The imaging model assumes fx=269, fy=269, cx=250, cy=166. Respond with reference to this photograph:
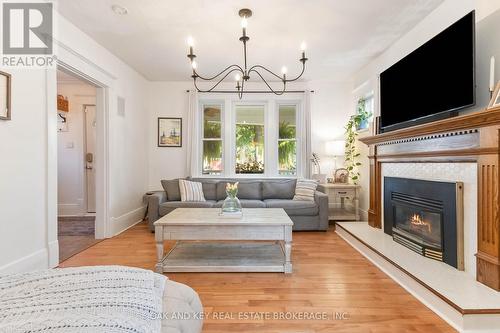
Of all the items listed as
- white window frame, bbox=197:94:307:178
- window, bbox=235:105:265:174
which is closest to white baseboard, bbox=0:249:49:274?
white window frame, bbox=197:94:307:178

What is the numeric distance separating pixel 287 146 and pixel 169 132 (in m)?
2.34

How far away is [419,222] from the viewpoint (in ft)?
9.21

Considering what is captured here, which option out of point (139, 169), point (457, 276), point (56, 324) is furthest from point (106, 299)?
point (139, 169)

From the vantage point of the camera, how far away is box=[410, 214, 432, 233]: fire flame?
2.67m

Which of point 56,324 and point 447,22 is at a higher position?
point 447,22

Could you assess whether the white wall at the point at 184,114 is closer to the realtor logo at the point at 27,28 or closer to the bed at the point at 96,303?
the realtor logo at the point at 27,28

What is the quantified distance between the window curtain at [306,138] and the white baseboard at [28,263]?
3.98 metres

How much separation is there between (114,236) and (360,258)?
3.30 meters

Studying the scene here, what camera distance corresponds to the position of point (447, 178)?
244 cm

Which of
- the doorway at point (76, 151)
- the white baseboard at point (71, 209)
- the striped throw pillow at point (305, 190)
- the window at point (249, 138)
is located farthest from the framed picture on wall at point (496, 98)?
the white baseboard at point (71, 209)

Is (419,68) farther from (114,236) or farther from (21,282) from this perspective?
(114,236)

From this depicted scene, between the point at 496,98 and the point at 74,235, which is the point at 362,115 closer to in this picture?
the point at 496,98

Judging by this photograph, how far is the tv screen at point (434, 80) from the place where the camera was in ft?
7.38

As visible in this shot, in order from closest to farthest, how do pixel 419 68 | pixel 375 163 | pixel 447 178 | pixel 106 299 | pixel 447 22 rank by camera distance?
pixel 106 299
pixel 447 178
pixel 447 22
pixel 419 68
pixel 375 163
